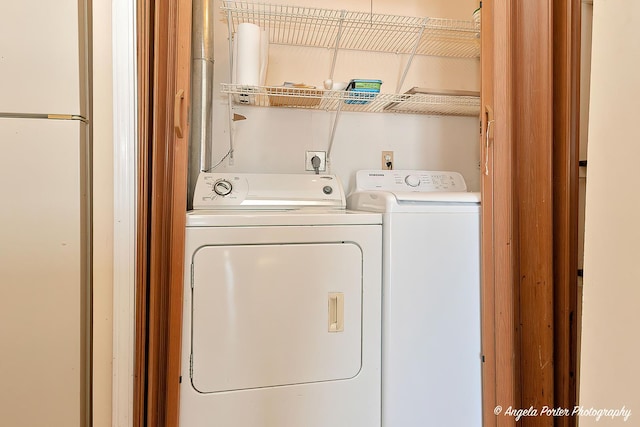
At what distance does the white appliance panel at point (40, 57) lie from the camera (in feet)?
3.18

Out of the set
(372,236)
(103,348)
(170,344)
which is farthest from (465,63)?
(103,348)

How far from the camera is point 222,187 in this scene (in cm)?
147

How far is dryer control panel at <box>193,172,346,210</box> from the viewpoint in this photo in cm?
146

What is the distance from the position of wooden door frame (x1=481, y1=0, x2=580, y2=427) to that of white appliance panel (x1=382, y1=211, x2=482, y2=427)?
0.30 feet

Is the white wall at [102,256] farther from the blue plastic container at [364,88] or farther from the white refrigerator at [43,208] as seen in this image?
the blue plastic container at [364,88]

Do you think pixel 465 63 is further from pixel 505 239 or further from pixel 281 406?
pixel 281 406

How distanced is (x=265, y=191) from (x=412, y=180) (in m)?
0.83

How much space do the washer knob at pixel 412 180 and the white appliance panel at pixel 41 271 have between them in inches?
58.1

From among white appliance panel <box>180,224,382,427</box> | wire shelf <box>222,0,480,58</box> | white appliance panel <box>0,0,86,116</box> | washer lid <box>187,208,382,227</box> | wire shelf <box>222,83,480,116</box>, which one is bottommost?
white appliance panel <box>180,224,382,427</box>

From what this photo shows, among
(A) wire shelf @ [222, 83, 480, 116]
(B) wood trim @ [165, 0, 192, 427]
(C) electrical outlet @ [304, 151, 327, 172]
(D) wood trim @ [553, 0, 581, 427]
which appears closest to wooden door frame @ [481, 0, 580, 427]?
(D) wood trim @ [553, 0, 581, 427]

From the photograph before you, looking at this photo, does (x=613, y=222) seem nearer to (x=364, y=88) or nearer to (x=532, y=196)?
(x=532, y=196)

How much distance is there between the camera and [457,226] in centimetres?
125

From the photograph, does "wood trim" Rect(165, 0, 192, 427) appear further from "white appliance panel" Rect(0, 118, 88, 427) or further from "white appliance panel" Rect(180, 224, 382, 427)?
"white appliance panel" Rect(0, 118, 88, 427)

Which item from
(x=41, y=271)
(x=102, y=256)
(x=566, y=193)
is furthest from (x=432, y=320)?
(x=41, y=271)
